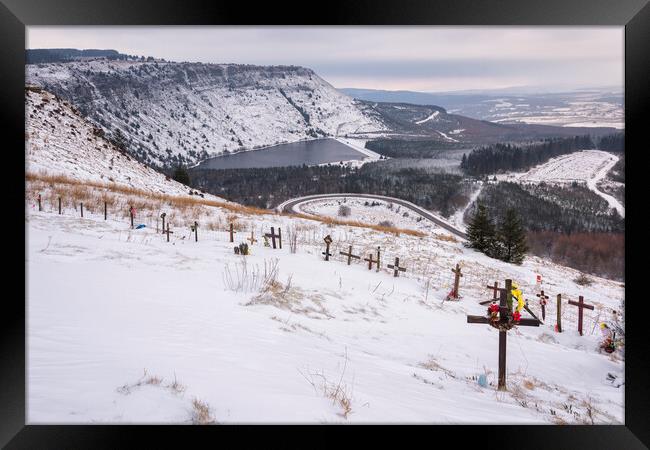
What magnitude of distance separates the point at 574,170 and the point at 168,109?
127 m

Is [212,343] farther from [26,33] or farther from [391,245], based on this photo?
[391,245]

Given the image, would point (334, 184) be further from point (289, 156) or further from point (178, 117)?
point (178, 117)

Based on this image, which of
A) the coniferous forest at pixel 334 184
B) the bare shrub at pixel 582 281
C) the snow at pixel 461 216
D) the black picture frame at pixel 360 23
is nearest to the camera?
the black picture frame at pixel 360 23

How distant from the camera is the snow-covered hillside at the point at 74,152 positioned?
21.8m

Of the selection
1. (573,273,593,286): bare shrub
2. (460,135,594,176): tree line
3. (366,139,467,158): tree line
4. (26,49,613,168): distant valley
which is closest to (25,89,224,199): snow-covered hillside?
(573,273,593,286): bare shrub

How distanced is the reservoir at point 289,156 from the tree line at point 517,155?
3497 cm

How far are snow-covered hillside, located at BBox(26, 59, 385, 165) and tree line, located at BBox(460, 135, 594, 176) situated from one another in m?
78.4

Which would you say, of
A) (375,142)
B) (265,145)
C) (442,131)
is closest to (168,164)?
(265,145)

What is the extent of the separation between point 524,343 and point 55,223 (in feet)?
29.4

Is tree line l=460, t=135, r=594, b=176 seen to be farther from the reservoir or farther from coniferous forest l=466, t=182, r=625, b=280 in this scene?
the reservoir

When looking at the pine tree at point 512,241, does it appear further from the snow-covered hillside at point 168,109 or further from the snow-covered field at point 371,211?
the snow-covered hillside at point 168,109

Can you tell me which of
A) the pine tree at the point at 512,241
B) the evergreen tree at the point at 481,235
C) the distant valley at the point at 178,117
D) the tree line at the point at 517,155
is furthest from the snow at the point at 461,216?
the evergreen tree at the point at 481,235

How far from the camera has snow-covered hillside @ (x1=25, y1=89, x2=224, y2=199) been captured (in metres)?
21.8

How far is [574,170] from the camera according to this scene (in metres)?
108
